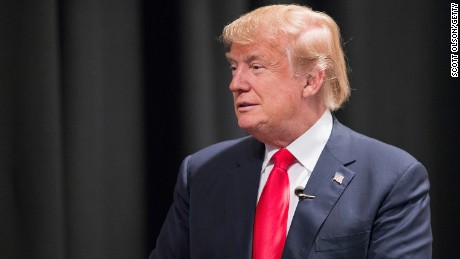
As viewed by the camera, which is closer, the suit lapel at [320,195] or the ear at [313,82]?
the suit lapel at [320,195]

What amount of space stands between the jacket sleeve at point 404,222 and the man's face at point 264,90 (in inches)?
12.1

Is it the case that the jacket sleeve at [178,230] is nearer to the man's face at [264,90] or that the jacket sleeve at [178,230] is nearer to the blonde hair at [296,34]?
the man's face at [264,90]

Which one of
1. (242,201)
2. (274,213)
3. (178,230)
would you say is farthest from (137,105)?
(274,213)

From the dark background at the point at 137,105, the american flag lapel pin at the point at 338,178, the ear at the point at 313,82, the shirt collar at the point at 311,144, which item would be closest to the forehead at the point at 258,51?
the ear at the point at 313,82

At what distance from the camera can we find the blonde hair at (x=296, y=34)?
1.88m

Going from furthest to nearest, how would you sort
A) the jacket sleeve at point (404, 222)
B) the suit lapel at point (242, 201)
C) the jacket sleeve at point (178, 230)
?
the jacket sleeve at point (178, 230), the suit lapel at point (242, 201), the jacket sleeve at point (404, 222)

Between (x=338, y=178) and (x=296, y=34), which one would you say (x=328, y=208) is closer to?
(x=338, y=178)

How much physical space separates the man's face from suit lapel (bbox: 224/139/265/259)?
10 centimetres

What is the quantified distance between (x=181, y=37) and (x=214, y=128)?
12.2 inches

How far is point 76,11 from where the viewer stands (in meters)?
2.40

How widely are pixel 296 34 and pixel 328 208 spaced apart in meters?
0.43

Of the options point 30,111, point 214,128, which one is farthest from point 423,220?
point 30,111

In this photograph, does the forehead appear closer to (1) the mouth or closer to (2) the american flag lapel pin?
(1) the mouth

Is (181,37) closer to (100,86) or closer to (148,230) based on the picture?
(100,86)
